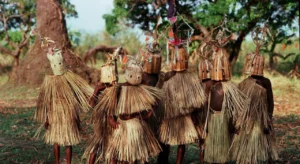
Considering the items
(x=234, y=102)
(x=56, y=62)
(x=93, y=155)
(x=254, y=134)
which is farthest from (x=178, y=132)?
(x=56, y=62)

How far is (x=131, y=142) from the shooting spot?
407 centimetres

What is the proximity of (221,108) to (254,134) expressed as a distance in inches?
17.7

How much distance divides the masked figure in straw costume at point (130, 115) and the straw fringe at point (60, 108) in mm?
549

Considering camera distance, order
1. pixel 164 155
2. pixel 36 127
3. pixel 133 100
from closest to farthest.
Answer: pixel 133 100, pixel 164 155, pixel 36 127

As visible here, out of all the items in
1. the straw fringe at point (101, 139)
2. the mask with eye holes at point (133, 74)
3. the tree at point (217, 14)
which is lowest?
the straw fringe at point (101, 139)

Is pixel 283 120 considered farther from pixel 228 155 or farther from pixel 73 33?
pixel 73 33

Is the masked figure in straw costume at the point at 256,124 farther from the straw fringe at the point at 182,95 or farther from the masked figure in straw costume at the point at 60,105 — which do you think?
the masked figure in straw costume at the point at 60,105

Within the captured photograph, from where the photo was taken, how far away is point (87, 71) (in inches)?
425

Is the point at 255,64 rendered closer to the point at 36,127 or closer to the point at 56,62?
the point at 56,62

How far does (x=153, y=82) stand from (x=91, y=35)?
52.0 feet

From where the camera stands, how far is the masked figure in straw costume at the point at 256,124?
4.49 m

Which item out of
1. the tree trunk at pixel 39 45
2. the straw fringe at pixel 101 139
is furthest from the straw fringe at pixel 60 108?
the tree trunk at pixel 39 45

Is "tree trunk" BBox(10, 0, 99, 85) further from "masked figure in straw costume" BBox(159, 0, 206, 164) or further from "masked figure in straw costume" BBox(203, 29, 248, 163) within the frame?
"masked figure in straw costume" BBox(203, 29, 248, 163)

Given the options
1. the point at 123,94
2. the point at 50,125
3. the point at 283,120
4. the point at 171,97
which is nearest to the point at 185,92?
the point at 171,97
